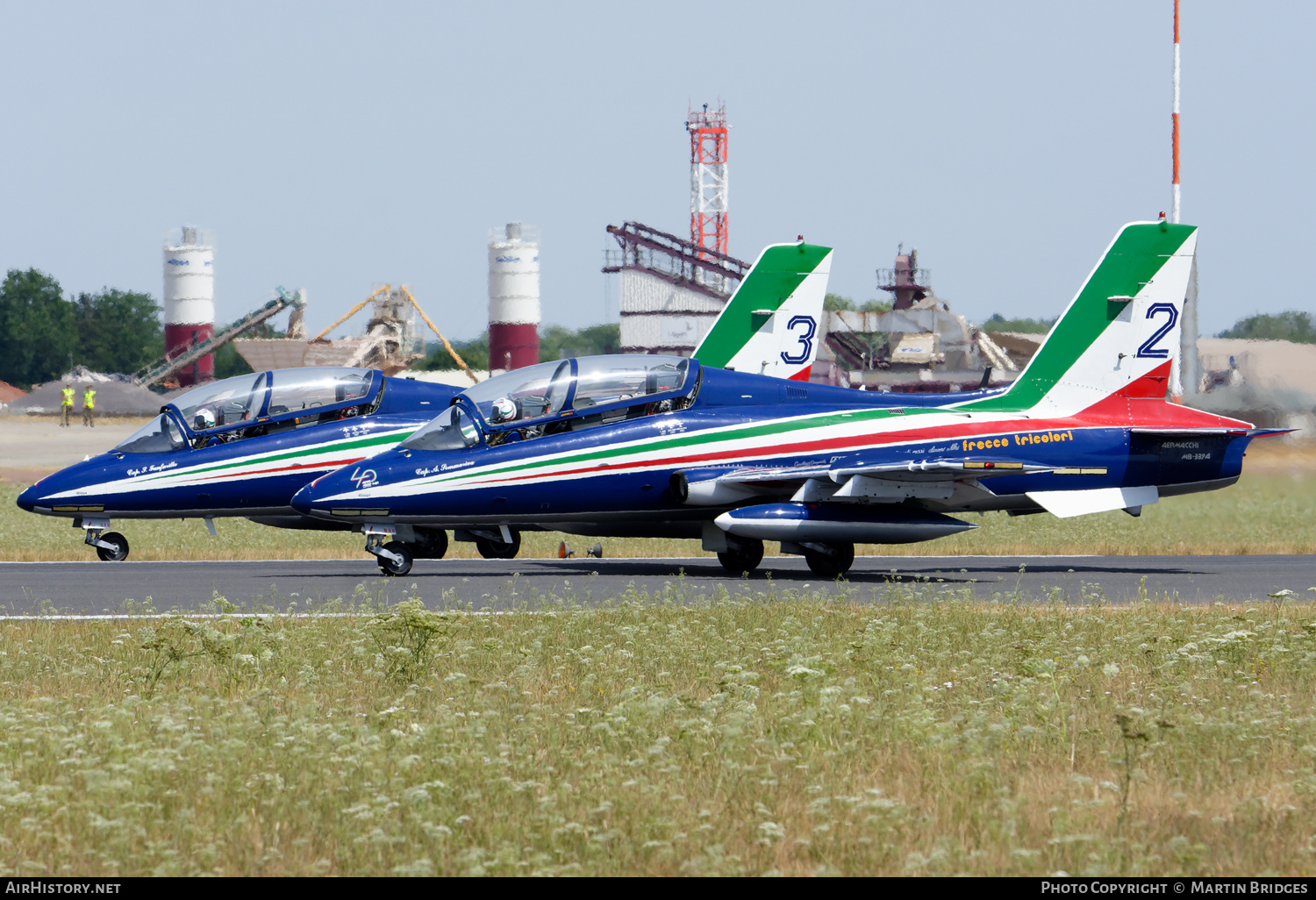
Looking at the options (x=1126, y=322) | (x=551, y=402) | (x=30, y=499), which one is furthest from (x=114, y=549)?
(x=1126, y=322)

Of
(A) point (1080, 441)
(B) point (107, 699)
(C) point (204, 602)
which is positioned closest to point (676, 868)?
(B) point (107, 699)

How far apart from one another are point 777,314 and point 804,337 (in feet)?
1.88

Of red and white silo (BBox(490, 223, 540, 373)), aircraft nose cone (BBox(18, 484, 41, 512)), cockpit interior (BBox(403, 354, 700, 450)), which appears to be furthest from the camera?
red and white silo (BBox(490, 223, 540, 373))

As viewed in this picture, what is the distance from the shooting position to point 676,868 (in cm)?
561

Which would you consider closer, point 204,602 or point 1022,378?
point 204,602

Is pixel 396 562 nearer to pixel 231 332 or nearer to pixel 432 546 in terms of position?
pixel 432 546

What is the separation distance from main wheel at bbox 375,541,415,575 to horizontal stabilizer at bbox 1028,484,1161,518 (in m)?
7.97

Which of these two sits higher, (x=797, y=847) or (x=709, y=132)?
(x=709, y=132)

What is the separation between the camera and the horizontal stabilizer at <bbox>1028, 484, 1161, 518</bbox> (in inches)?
734

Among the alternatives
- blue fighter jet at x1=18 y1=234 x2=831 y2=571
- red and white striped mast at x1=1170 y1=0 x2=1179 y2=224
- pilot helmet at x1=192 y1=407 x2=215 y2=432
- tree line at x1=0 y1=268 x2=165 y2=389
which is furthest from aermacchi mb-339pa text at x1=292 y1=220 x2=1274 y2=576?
tree line at x1=0 y1=268 x2=165 y2=389

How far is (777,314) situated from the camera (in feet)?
78.6

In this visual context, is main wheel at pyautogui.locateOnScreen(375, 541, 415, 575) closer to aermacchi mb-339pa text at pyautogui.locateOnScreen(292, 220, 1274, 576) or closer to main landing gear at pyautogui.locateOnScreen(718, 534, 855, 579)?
aermacchi mb-339pa text at pyautogui.locateOnScreen(292, 220, 1274, 576)
